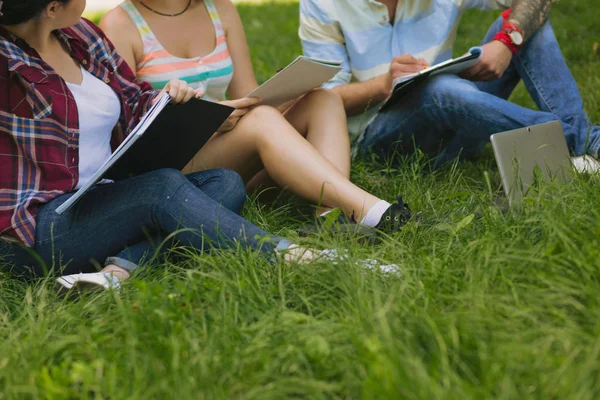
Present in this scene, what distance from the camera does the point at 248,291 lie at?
192 centimetres

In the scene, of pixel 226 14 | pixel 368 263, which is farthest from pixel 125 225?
pixel 226 14

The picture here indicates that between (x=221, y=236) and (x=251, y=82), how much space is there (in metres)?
1.04

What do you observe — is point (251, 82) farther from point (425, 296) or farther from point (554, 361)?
point (554, 361)

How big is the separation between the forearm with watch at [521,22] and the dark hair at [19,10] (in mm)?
1743

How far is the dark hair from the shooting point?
211cm

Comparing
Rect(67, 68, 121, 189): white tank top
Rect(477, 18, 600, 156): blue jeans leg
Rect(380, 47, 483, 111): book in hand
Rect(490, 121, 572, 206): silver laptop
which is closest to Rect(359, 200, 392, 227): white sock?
Rect(490, 121, 572, 206): silver laptop

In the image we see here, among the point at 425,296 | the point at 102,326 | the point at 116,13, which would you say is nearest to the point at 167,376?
the point at 102,326

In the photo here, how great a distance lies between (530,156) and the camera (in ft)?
8.67

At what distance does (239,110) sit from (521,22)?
4.08 feet

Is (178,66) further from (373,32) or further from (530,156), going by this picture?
(530,156)

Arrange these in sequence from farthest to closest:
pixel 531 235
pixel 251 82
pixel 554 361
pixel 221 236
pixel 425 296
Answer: pixel 251 82
pixel 221 236
pixel 531 235
pixel 425 296
pixel 554 361

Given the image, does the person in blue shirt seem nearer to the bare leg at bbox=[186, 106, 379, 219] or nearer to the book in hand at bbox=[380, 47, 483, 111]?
the book in hand at bbox=[380, 47, 483, 111]

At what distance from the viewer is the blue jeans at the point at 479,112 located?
2828mm

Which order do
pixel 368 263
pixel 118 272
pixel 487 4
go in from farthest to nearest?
1. pixel 487 4
2. pixel 118 272
3. pixel 368 263
